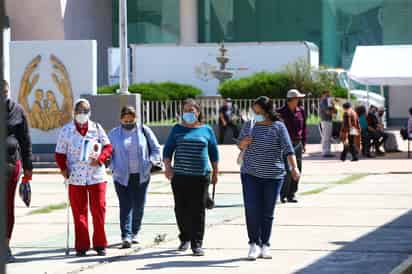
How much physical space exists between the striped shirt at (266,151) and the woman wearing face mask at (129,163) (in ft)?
4.58

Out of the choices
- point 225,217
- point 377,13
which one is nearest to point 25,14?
point 377,13

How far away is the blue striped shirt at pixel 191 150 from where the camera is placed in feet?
33.0

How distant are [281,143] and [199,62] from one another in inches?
1272

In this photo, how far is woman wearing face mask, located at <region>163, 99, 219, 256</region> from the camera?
33.1 feet

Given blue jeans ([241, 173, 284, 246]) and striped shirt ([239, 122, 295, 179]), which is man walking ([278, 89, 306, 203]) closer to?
striped shirt ([239, 122, 295, 179])

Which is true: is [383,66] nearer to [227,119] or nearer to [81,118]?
[227,119]

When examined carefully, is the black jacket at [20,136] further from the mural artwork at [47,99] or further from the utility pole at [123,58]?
the mural artwork at [47,99]

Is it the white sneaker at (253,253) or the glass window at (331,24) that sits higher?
the glass window at (331,24)

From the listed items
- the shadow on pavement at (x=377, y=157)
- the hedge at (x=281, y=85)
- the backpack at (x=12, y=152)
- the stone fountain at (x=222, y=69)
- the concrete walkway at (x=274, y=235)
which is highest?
the stone fountain at (x=222, y=69)

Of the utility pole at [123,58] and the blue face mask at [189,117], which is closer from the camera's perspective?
the blue face mask at [189,117]

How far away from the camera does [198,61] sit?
138ft

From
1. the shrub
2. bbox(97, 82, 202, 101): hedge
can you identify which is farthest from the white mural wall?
the shrub

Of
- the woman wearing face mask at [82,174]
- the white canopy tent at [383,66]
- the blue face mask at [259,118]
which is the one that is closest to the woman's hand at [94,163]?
the woman wearing face mask at [82,174]

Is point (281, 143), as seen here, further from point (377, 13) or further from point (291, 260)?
point (377, 13)
